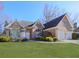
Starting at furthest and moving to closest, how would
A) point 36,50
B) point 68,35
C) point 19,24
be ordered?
1. point 68,35
2. point 19,24
3. point 36,50

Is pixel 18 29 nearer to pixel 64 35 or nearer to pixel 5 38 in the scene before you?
pixel 5 38

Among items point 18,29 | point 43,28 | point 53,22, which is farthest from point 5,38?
point 53,22

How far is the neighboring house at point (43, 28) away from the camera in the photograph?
13.0m

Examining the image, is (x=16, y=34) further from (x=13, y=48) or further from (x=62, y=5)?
(x=62, y=5)

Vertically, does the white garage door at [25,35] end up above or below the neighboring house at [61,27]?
below

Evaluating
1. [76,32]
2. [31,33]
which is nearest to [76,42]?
[76,32]

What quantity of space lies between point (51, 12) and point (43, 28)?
1.54 feet

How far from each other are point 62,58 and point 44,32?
87 centimetres

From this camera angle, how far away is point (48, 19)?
42.7ft

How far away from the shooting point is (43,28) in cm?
1305

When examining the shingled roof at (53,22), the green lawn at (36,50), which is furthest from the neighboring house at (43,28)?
the green lawn at (36,50)

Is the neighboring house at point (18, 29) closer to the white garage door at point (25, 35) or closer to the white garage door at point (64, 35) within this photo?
the white garage door at point (25, 35)

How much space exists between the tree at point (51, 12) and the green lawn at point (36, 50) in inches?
27.7

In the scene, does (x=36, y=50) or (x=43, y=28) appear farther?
(x=43, y=28)
